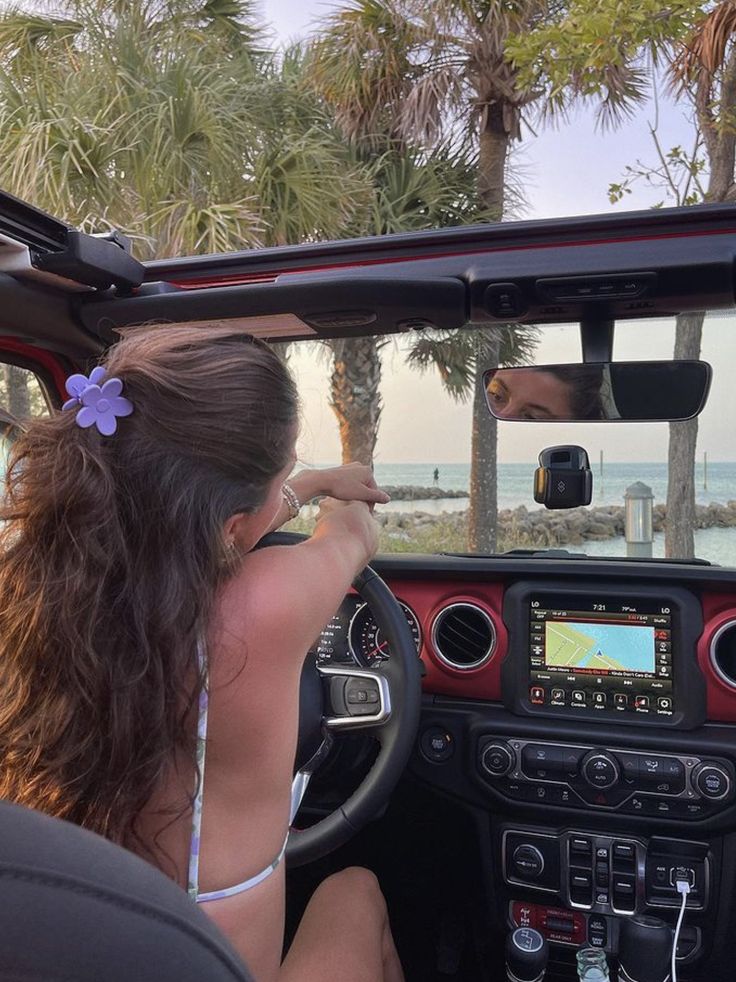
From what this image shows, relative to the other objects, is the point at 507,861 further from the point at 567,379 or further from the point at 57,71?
the point at 57,71

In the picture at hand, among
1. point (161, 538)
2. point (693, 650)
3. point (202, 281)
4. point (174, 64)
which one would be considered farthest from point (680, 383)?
point (174, 64)

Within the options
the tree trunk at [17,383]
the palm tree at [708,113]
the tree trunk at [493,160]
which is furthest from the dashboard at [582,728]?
the tree trunk at [493,160]

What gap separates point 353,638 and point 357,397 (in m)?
6.61

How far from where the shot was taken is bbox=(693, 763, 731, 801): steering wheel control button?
238 centimetres

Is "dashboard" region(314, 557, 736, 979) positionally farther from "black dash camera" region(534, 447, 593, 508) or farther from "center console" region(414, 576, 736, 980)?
"black dash camera" region(534, 447, 593, 508)

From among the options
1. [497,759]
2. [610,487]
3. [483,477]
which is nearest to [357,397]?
[483,477]

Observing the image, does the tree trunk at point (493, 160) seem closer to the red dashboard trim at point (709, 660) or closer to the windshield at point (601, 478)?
the windshield at point (601, 478)

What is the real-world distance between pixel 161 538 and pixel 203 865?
0.56m

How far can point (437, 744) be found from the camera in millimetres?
2695

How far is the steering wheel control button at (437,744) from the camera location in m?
2.68

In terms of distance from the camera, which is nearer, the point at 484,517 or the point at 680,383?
the point at 680,383

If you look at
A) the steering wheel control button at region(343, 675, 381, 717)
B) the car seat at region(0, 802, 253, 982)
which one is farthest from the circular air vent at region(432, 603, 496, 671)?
the car seat at region(0, 802, 253, 982)

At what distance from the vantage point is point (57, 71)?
721cm

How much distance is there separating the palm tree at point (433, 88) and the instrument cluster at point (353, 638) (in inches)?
238
